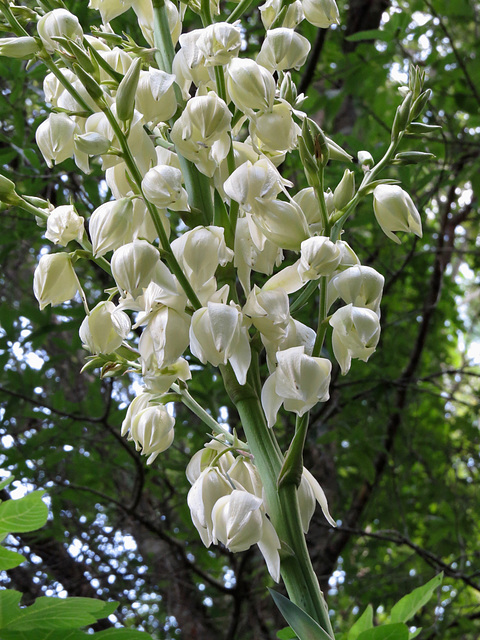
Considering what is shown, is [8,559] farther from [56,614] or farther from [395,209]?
[395,209]

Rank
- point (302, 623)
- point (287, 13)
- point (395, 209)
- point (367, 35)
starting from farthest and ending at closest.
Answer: point (367, 35) → point (287, 13) → point (395, 209) → point (302, 623)

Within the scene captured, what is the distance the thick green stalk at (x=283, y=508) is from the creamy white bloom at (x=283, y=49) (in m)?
0.30

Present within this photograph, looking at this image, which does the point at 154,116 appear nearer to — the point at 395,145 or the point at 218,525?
the point at 395,145

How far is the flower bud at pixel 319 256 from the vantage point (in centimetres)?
55

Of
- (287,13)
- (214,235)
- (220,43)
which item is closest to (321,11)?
(287,13)

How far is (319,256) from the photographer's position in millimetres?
550

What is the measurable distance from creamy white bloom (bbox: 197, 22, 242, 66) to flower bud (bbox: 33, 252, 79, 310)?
9.0 inches

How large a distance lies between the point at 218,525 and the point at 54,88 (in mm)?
486

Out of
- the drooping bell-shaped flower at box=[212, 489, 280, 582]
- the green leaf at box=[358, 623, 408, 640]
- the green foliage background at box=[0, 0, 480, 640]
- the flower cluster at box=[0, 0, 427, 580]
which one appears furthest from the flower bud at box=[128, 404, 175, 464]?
the green foliage background at box=[0, 0, 480, 640]

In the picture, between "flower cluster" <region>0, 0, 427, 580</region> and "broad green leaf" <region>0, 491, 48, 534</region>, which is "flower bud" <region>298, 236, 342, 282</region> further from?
"broad green leaf" <region>0, 491, 48, 534</region>

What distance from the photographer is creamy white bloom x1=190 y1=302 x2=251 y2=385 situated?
0.56m

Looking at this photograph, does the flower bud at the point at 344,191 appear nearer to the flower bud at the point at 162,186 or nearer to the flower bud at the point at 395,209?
the flower bud at the point at 395,209

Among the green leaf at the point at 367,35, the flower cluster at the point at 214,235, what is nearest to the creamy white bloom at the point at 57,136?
the flower cluster at the point at 214,235

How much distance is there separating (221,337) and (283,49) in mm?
293
